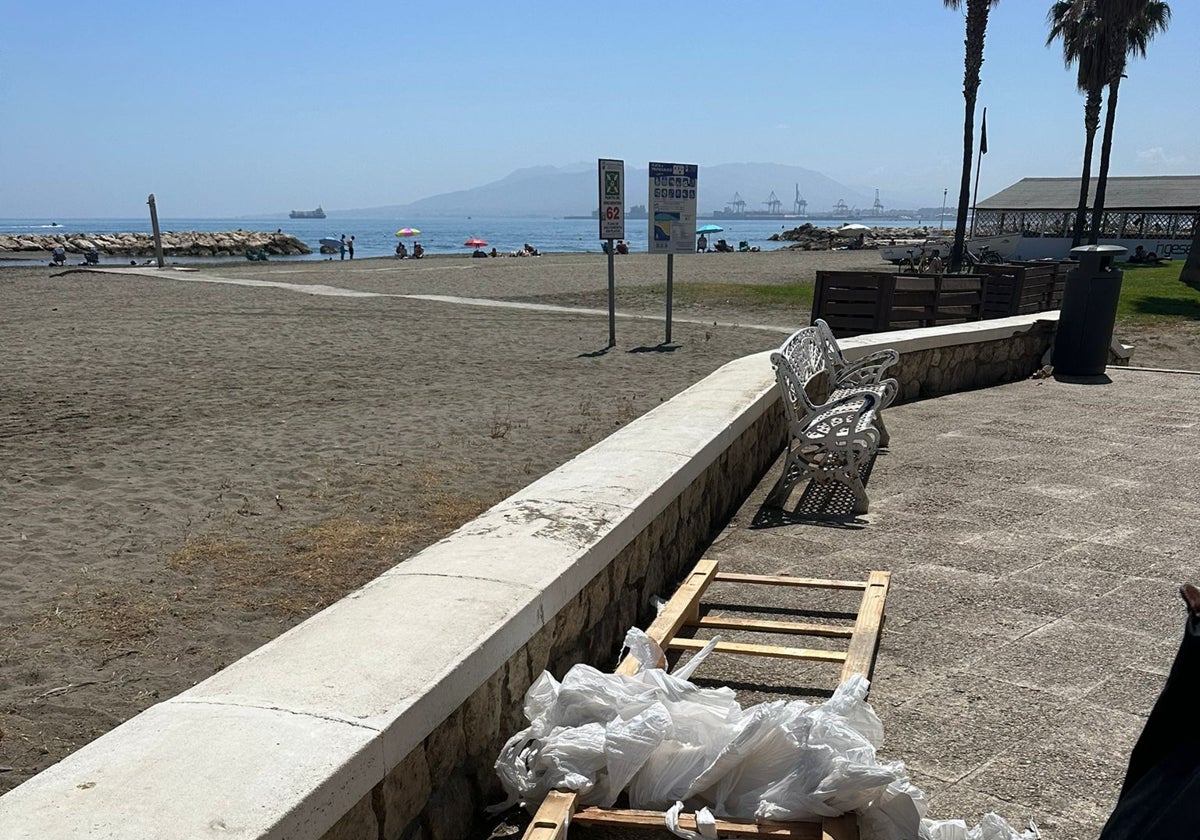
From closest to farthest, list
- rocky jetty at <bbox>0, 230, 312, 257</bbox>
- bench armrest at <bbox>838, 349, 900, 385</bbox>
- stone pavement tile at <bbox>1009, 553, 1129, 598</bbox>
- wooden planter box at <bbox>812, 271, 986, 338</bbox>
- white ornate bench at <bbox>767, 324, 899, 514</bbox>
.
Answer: stone pavement tile at <bbox>1009, 553, 1129, 598</bbox>, white ornate bench at <bbox>767, 324, 899, 514</bbox>, bench armrest at <bbox>838, 349, 900, 385</bbox>, wooden planter box at <bbox>812, 271, 986, 338</bbox>, rocky jetty at <bbox>0, 230, 312, 257</bbox>

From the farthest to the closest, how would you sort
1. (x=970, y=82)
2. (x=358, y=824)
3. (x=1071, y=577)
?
1. (x=970, y=82)
2. (x=1071, y=577)
3. (x=358, y=824)

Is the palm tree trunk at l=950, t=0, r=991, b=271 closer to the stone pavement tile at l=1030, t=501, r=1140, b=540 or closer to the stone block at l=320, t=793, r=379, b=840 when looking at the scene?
the stone pavement tile at l=1030, t=501, r=1140, b=540

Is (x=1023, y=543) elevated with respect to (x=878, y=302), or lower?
lower

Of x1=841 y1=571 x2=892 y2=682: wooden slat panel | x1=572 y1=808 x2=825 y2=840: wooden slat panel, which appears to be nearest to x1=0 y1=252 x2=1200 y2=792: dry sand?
x1=572 y1=808 x2=825 y2=840: wooden slat panel

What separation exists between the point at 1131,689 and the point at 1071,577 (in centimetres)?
116

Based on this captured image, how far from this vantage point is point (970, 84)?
29344mm

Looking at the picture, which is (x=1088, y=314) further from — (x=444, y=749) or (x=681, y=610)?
(x=444, y=749)

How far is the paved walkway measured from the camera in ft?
9.98

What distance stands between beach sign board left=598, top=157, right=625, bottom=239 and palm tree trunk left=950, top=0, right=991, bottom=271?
19081 millimetres

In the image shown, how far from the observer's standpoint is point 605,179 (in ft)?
45.0

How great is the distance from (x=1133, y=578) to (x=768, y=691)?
2116mm

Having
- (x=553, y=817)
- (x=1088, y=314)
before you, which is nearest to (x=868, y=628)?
(x=553, y=817)

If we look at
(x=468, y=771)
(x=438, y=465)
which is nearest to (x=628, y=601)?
(x=468, y=771)

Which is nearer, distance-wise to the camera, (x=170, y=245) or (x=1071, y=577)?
(x=1071, y=577)
